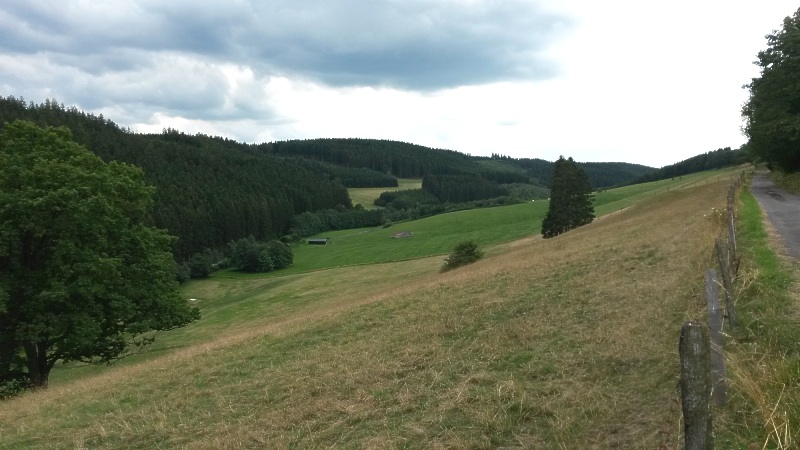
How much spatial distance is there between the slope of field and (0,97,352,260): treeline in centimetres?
8142

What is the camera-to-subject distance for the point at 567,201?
Result: 57.1m

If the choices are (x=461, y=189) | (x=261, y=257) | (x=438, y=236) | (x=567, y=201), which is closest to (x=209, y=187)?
(x=261, y=257)

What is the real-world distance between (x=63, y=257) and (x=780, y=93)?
4405 centimetres

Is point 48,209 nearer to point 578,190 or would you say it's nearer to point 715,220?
point 715,220

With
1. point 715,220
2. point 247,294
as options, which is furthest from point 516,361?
point 247,294

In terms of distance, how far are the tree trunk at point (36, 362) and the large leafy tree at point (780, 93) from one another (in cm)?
4355

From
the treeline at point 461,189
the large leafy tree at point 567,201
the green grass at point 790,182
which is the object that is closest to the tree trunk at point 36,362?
the green grass at point 790,182

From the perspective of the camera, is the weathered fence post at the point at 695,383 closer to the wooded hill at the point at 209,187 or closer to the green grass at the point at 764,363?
the green grass at the point at 764,363

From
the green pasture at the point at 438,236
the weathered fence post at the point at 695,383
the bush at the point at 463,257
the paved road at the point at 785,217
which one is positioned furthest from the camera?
the green pasture at the point at 438,236

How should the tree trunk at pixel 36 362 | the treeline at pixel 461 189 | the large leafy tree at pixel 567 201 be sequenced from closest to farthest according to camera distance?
the tree trunk at pixel 36 362
the large leafy tree at pixel 567 201
the treeline at pixel 461 189

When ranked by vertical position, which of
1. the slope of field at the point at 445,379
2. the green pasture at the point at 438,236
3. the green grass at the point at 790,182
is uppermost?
the green grass at the point at 790,182

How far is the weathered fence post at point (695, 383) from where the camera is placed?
371cm

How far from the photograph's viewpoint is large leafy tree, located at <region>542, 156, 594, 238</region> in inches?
2221

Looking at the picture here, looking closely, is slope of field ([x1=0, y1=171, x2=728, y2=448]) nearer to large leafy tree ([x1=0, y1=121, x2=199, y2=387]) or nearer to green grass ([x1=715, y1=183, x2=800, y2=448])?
green grass ([x1=715, y1=183, x2=800, y2=448])
